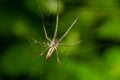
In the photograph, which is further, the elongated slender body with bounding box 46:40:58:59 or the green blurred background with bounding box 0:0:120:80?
the green blurred background with bounding box 0:0:120:80

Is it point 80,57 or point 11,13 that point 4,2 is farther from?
point 80,57

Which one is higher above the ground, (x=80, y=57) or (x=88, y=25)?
(x=88, y=25)

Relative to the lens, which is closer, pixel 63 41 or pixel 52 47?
pixel 52 47

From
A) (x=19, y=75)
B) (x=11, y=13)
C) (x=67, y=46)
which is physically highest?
(x=11, y=13)

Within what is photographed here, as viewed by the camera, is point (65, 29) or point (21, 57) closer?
point (65, 29)

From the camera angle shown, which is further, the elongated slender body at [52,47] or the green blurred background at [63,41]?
the green blurred background at [63,41]

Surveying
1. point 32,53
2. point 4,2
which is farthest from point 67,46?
point 4,2

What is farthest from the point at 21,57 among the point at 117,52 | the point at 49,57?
the point at 117,52
